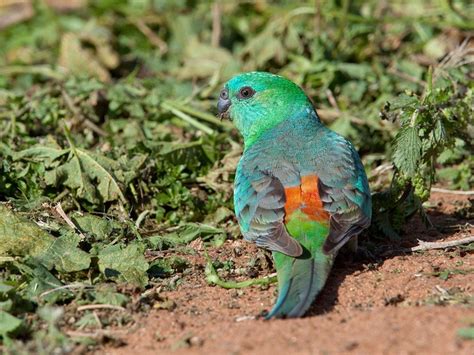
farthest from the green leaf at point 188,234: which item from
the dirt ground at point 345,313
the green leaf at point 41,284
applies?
the green leaf at point 41,284

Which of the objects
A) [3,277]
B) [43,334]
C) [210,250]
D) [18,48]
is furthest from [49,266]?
[18,48]

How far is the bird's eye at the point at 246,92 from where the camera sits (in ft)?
20.1

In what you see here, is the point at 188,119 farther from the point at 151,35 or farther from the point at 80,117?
the point at 151,35

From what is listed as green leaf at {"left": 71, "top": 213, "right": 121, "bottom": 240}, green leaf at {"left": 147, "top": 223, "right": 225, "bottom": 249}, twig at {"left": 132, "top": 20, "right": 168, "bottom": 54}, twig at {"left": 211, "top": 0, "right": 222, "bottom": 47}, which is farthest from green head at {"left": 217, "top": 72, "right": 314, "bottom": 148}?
twig at {"left": 132, "top": 20, "right": 168, "bottom": 54}

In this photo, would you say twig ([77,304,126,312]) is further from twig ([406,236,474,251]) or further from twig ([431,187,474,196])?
twig ([431,187,474,196])

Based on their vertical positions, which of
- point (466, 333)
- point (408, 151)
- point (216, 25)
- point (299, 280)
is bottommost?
point (299, 280)

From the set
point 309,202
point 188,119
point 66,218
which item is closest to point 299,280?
point 309,202

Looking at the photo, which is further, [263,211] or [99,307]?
[263,211]

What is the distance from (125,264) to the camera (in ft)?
16.3

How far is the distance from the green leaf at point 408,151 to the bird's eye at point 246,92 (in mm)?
1263

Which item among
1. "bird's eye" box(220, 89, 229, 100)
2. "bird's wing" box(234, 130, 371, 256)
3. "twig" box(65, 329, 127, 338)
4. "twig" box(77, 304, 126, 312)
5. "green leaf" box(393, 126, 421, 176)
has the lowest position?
"twig" box(65, 329, 127, 338)

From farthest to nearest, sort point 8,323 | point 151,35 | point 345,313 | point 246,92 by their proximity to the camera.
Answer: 1. point 151,35
2. point 246,92
3. point 345,313
4. point 8,323

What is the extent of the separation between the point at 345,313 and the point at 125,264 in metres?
1.40

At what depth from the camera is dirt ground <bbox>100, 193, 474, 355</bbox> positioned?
371 cm
